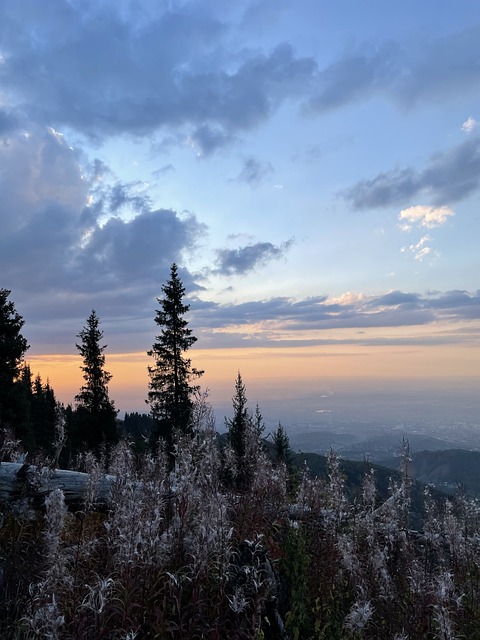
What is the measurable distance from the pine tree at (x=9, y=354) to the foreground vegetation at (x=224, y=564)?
21813mm

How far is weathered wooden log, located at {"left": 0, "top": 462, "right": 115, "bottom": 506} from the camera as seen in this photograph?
848 centimetres

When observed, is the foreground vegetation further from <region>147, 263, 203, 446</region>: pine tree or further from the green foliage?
<region>147, 263, 203, 446</region>: pine tree

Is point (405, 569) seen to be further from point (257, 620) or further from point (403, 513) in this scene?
point (257, 620)

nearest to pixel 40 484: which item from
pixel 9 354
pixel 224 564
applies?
pixel 224 564

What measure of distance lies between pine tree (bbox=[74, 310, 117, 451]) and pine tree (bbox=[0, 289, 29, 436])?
5797mm

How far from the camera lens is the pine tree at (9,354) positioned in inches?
1087

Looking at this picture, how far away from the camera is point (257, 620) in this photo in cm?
394

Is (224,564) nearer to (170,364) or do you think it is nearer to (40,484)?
(40,484)

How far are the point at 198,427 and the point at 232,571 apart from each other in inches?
73.4

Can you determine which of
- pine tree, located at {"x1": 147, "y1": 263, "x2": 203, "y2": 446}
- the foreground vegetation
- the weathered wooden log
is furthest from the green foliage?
pine tree, located at {"x1": 147, "y1": 263, "x2": 203, "y2": 446}

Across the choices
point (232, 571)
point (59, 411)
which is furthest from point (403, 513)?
point (59, 411)

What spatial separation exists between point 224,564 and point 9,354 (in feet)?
90.9

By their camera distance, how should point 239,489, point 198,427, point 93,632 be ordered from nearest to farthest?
point 93,632
point 198,427
point 239,489

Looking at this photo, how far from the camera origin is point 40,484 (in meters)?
8.55
